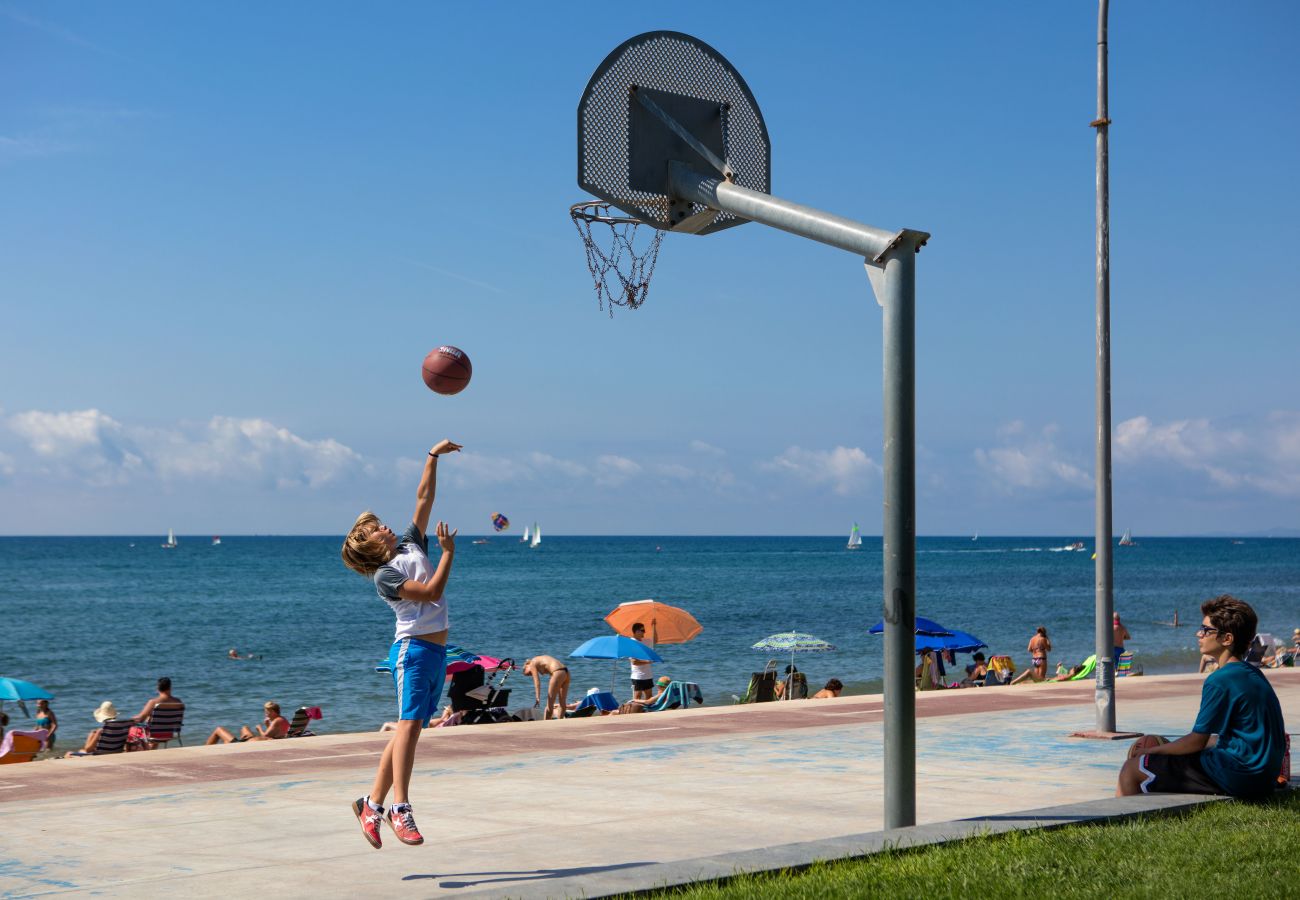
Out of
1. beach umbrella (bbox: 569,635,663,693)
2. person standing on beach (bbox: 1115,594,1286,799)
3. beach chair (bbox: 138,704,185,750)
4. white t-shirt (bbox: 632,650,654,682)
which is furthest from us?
beach umbrella (bbox: 569,635,663,693)

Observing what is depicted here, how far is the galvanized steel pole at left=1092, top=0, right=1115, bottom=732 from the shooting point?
13.7 m

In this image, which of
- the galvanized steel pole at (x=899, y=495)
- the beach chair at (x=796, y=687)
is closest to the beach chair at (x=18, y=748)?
the beach chair at (x=796, y=687)

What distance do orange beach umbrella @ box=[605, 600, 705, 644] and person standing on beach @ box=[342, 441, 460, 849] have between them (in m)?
19.1

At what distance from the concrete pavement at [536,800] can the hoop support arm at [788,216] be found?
309cm

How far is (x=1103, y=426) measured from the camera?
46.0ft

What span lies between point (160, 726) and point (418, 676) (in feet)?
46.4

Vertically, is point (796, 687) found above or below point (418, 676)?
below

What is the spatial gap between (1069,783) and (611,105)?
19.6 feet

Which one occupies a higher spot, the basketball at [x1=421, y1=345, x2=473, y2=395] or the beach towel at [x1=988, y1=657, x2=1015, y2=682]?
the basketball at [x1=421, y1=345, x2=473, y2=395]

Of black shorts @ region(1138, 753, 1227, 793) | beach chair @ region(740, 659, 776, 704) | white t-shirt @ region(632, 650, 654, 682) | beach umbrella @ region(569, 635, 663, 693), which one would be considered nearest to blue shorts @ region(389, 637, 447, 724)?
black shorts @ region(1138, 753, 1227, 793)

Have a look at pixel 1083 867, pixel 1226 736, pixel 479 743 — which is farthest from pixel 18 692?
pixel 1083 867

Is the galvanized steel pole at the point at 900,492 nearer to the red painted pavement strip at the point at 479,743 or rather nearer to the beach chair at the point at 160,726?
the red painted pavement strip at the point at 479,743

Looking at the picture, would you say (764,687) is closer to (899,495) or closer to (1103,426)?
(1103,426)

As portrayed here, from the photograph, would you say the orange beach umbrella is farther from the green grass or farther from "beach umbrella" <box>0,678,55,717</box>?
the green grass
